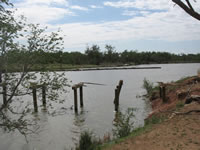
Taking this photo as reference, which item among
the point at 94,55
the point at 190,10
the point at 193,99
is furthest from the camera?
the point at 94,55

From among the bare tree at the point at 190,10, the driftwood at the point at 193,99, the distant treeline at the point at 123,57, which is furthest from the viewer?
the distant treeline at the point at 123,57

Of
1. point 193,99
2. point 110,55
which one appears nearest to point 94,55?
point 110,55

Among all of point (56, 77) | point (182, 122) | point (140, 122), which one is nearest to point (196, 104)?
point (182, 122)

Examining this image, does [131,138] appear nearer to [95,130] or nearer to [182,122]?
[182,122]

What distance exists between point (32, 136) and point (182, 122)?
7623 millimetres

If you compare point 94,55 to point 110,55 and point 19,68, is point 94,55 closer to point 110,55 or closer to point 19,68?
point 110,55

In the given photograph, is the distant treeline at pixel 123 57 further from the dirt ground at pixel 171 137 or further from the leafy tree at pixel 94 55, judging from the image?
the dirt ground at pixel 171 137

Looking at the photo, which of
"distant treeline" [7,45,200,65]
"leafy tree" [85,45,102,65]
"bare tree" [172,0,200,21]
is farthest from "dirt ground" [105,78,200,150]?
"leafy tree" [85,45,102,65]

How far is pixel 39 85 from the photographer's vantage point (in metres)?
6.92

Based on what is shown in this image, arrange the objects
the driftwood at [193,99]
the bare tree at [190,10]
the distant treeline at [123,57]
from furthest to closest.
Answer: the distant treeline at [123,57]
the driftwood at [193,99]
the bare tree at [190,10]

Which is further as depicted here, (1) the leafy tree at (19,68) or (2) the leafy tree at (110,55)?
(2) the leafy tree at (110,55)

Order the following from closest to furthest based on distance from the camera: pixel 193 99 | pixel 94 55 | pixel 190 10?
pixel 190 10 → pixel 193 99 → pixel 94 55

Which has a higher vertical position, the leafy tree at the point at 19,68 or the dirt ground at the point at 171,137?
the leafy tree at the point at 19,68

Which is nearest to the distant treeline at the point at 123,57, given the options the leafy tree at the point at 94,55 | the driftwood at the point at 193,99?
the leafy tree at the point at 94,55
